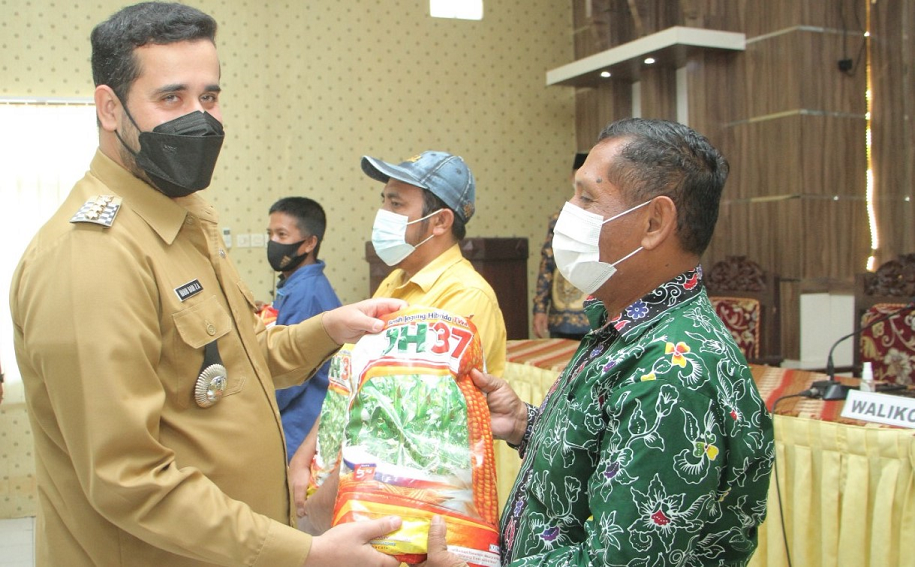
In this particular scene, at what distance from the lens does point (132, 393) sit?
1084mm

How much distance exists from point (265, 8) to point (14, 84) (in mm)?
1820

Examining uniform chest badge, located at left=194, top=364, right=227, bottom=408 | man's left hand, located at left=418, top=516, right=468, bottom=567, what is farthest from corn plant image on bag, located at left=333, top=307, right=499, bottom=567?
uniform chest badge, located at left=194, top=364, right=227, bottom=408

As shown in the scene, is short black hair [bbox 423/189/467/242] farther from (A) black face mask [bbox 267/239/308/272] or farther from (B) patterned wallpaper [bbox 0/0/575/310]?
(B) patterned wallpaper [bbox 0/0/575/310]

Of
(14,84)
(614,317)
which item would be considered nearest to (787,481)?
(614,317)

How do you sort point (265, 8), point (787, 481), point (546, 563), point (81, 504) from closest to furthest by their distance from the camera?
point (546, 563) → point (81, 504) → point (787, 481) → point (265, 8)

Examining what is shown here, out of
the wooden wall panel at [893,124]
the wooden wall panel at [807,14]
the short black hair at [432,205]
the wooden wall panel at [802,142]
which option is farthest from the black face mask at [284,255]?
the wooden wall panel at [893,124]

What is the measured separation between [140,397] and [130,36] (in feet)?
1.90

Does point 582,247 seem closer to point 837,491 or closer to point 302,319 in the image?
point 837,491

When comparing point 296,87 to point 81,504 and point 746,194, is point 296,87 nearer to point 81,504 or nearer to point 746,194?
point 746,194

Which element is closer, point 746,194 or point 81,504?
point 81,504

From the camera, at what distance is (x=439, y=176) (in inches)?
83.4

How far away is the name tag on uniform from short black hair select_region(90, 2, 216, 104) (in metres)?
0.32

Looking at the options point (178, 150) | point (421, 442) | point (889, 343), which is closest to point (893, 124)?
point (889, 343)

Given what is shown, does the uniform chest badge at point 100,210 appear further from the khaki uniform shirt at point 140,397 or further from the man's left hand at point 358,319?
the man's left hand at point 358,319
